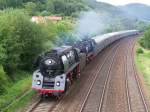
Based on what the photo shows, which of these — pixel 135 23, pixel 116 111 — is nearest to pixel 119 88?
pixel 116 111

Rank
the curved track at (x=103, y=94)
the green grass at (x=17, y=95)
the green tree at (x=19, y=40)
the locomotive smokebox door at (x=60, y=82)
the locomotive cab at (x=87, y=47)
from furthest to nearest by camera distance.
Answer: the locomotive cab at (x=87, y=47) → the green tree at (x=19, y=40) → the locomotive smokebox door at (x=60, y=82) → the curved track at (x=103, y=94) → the green grass at (x=17, y=95)

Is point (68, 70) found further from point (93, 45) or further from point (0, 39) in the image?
point (93, 45)

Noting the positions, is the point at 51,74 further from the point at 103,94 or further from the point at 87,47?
the point at 87,47

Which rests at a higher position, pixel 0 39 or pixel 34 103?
pixel 0 39

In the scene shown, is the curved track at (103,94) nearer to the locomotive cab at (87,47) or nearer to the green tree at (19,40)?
the locomotive cab at (87,47)

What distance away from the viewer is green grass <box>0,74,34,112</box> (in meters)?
24.8

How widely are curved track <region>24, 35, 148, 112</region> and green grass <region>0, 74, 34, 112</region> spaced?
3.82 feet

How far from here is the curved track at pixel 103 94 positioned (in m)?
25.5

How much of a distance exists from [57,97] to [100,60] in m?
23.6

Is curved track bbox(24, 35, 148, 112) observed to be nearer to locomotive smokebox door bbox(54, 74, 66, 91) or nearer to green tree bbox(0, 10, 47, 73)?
locomotive smokebox door bbox(54, 74, 66, 91)

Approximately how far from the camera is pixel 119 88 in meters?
32.4

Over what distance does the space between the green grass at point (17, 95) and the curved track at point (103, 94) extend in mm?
1163

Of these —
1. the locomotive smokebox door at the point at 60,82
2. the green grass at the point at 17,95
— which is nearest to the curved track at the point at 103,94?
the locomotive smokebox door at the point at 60,82

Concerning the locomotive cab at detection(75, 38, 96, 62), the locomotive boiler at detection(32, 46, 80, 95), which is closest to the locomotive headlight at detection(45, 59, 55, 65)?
the locomotive boiler at detection(32, 46, 80, 95)
